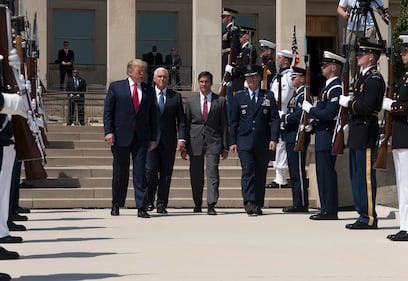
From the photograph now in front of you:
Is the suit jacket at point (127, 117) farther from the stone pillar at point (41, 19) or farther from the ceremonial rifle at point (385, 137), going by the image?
the stone pillar at point (41, 19)

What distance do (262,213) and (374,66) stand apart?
12.2ft

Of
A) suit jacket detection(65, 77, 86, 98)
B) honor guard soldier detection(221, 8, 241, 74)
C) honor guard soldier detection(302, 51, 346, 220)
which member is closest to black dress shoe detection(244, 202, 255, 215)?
honor guard soldier detection(302, 51, 346, 220)

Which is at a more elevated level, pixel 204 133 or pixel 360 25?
pixel 360 25

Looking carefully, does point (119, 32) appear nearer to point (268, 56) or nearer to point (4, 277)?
point (268, 56)

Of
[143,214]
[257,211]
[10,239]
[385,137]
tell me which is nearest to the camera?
[10,239]

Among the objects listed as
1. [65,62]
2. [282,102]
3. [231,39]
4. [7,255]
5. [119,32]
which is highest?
[119,32]

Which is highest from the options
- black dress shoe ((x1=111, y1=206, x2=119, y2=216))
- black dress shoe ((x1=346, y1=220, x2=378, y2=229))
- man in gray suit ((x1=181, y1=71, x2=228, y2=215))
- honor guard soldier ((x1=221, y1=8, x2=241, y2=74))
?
honor guard soldier ((x1=221, y1=8, x2=241, y2=74))

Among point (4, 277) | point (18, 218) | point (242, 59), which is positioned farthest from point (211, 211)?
point (4, 277)

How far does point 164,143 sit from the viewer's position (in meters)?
16.8

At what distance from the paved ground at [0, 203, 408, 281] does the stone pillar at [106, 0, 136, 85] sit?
16.9m

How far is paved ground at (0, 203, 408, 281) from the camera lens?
9.71 metres

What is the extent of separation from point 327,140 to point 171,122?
2.62m

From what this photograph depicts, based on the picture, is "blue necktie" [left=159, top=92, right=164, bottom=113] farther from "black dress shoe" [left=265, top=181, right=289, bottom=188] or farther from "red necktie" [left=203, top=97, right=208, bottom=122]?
"black dress shoe" [left=265, top=181, right=289, bottom=188]

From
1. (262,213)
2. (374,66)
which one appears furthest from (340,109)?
(262,213)
